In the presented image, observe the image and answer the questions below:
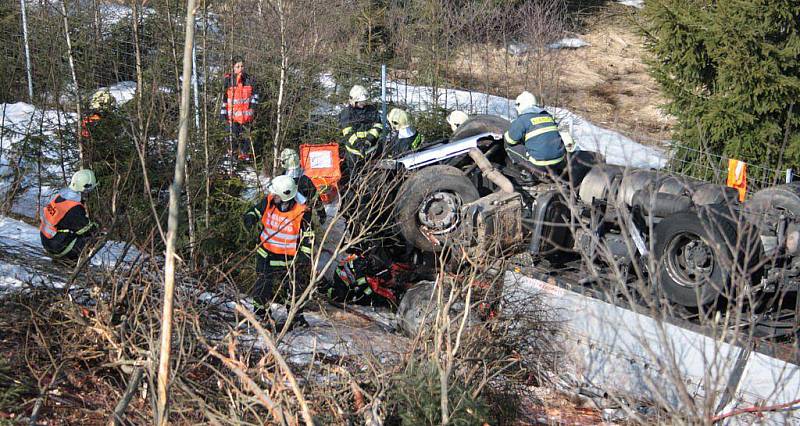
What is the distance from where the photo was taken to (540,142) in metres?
7.85

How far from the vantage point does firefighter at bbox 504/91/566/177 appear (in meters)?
7.85

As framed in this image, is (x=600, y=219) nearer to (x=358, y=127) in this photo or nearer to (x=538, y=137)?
(x=538, y=137)

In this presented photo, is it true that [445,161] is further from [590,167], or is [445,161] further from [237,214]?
[237,214]

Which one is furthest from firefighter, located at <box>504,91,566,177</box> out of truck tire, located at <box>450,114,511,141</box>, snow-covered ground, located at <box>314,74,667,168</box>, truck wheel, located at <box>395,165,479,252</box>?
snow-covered ground, located at <box>314,74,667,168</box>

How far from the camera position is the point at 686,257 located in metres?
6.27

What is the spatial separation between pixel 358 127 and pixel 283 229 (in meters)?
2.88

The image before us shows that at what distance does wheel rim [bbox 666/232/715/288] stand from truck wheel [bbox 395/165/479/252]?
2.15 meters

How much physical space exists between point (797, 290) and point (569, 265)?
195cm

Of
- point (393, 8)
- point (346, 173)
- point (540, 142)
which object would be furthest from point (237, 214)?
point (393, 8)

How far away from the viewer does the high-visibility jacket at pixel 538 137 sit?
7.85m

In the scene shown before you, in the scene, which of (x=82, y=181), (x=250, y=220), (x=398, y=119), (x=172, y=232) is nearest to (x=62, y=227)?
(x=82, y=181)

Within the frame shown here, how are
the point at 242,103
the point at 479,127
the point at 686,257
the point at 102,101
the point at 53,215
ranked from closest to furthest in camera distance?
the point at 686,257
the point at 53,215
the point at 479,127
the point at 102,101
the point at 242,103

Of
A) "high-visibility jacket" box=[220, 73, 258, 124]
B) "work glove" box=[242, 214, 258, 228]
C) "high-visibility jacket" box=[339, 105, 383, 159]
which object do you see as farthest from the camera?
"high-visibility jacket" box=[220, 73, 258, 124]

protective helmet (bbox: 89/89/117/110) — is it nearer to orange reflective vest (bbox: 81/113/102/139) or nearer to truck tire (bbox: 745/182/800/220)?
orange reflective vest (bbox: 81/113/102/139)
